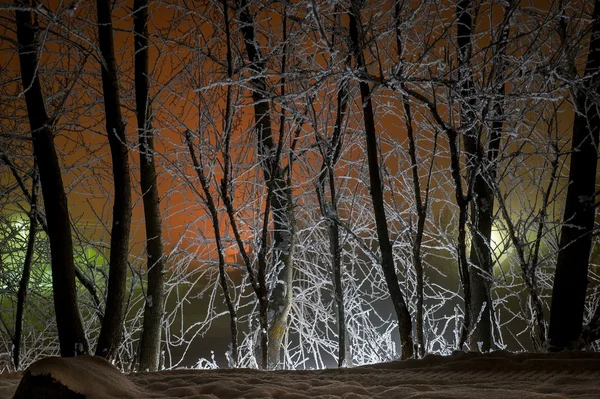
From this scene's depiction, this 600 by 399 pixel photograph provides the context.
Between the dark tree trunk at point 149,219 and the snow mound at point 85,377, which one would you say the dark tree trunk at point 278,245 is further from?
the snow mound at point 85,377

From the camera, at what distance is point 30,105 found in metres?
6.02

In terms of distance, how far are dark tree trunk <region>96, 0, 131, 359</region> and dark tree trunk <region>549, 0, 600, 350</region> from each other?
4.51 metres

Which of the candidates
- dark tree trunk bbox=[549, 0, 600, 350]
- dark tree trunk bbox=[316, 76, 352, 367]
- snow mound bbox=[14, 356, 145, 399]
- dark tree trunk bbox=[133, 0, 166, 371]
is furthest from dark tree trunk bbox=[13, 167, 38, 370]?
dark tree trunk bbox=[549, 0, 600, 350]

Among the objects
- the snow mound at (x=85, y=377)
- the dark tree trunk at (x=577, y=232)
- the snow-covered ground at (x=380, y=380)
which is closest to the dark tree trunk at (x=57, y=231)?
the snow-covered ground at (x=380, y=380)

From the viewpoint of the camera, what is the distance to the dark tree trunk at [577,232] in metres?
5.12

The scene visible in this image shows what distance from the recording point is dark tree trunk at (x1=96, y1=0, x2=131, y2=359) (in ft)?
20.4

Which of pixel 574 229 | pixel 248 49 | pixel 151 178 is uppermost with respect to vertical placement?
pixel 248 49

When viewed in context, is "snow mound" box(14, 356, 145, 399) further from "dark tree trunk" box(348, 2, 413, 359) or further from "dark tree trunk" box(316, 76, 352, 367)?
"dark tree trunk" box(316, 76, 352, 367)

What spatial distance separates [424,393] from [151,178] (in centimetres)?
562

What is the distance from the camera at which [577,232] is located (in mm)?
5172

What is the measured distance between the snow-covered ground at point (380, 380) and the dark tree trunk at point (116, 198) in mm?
1757

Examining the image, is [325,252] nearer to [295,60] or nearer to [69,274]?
[295,60]

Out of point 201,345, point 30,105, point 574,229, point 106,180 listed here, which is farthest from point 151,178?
point 201,345

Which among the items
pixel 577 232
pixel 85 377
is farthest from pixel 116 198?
pixel 577 232
